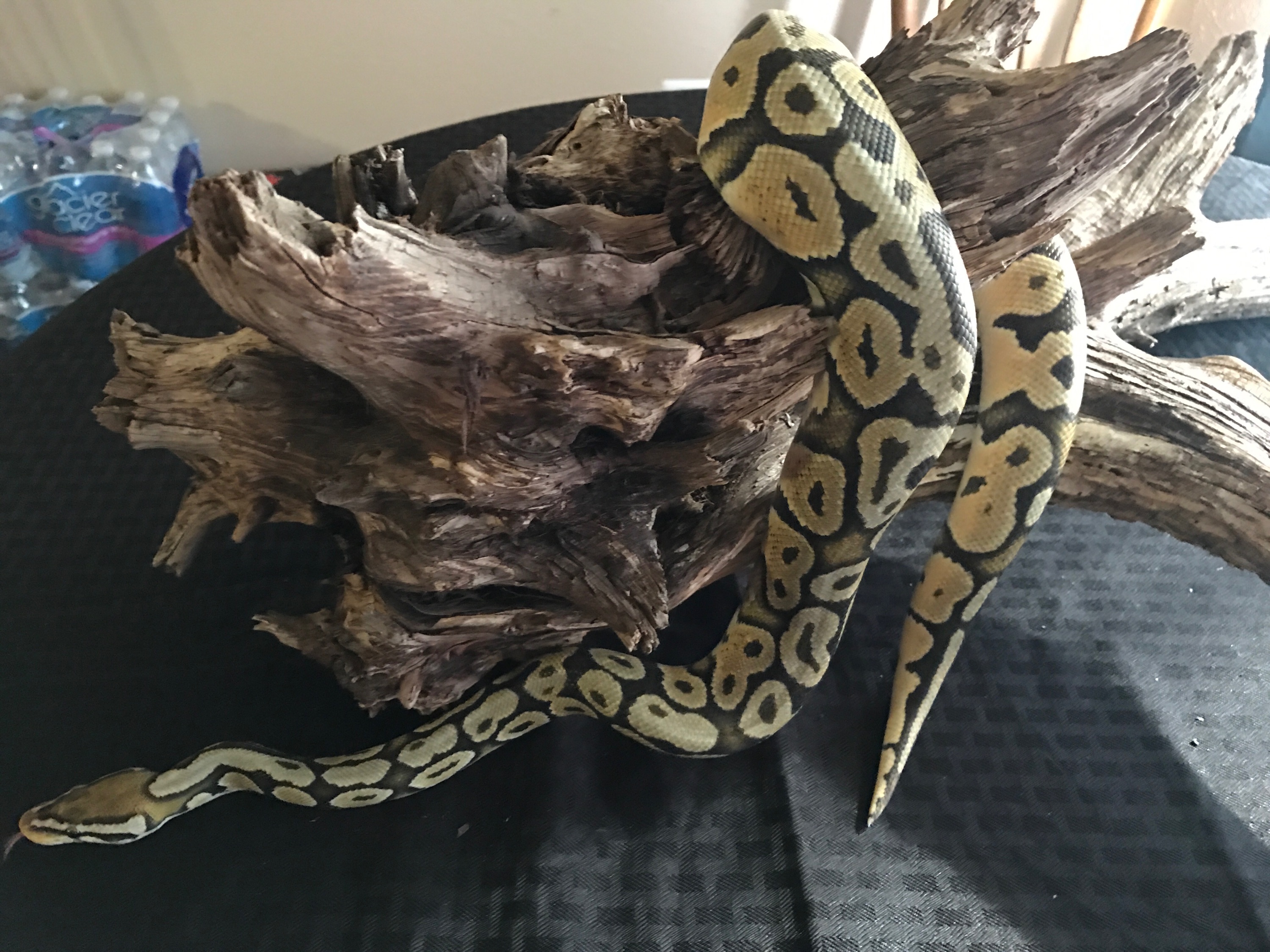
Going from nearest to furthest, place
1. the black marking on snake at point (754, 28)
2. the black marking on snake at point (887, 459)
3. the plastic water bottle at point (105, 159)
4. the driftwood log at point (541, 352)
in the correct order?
the driftwood log at point (541, 352) < the black marking on snake at point (754, 28) < the black marking on snake at point (887, 459) < the plastic water bottle at point (105, 159)

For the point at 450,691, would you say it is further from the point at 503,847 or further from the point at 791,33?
the point at 791,33

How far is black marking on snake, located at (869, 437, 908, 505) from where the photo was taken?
1.30m

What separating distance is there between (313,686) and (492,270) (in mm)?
986

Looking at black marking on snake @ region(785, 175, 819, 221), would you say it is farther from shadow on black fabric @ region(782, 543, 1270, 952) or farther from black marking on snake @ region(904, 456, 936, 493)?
shadow on black fabric @ region(782, 543, 1270, 952)

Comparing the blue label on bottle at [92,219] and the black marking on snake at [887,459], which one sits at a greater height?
the black marking on snake at [887,459]

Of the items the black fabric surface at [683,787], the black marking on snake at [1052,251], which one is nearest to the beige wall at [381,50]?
the black fabric surface at [683,787]

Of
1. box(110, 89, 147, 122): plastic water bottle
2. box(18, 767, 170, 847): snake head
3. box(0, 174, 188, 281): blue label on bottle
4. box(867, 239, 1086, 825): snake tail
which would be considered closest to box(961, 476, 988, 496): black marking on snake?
box(867, 239, 1086, 825): snake tail

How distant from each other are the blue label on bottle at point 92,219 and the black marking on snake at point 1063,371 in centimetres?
286

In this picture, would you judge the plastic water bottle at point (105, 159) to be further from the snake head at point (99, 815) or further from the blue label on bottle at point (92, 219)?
the snake head at point (99, 815)

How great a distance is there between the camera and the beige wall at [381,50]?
291 cm

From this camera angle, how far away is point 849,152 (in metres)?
1.10

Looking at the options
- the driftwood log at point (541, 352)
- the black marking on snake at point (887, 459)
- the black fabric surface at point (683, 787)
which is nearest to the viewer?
the driftwood log at point (541, 352)

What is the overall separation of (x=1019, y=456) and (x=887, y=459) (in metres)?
0.36

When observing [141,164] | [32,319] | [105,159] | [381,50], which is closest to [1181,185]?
[381,50]
